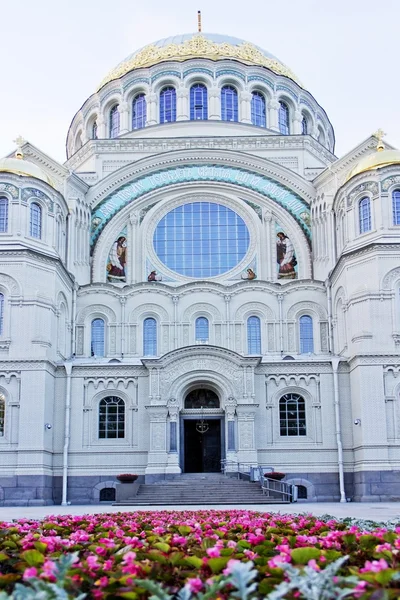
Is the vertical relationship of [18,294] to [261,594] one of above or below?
above

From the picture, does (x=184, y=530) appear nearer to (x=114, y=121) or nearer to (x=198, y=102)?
(x=198, y=102)

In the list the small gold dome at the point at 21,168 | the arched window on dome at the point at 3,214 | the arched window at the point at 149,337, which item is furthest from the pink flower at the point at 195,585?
the arched window at the point at 149,337

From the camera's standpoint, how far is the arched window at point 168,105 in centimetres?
4331

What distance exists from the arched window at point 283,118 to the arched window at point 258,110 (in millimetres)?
1007

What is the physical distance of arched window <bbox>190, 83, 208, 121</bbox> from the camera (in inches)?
1703

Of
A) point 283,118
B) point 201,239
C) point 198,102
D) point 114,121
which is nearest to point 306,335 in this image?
point 201,239

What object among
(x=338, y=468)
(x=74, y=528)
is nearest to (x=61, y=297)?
(x=338, y=468)

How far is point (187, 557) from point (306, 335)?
29.8 m

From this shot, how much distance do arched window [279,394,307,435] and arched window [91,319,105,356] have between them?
8540 millimetres

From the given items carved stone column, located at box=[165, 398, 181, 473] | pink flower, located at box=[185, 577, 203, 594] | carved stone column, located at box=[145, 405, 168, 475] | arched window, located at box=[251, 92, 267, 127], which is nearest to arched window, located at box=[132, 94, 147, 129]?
arched window, located at box=[251, 92, 267, 127]

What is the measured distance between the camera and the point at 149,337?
35844mm

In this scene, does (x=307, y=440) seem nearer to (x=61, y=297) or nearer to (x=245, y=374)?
(x=245, y=374)

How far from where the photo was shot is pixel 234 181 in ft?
126

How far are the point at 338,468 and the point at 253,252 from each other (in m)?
11.1
